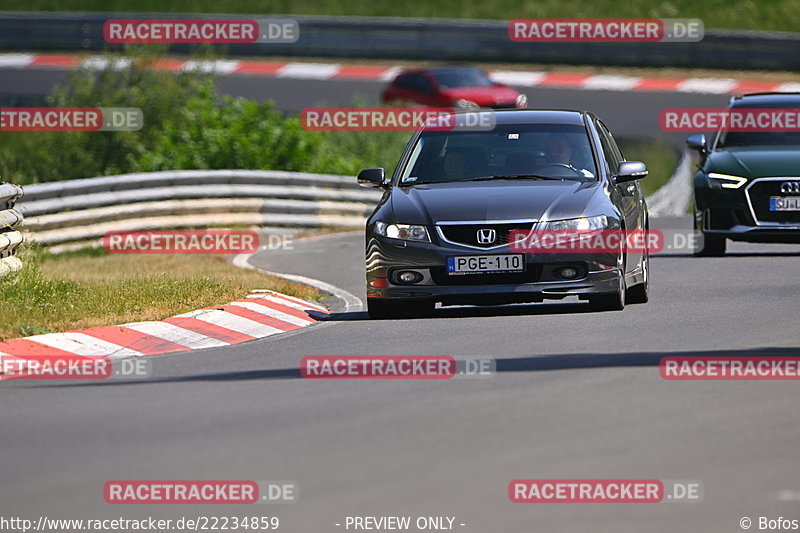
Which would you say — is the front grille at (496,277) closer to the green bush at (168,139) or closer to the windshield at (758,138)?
the windshield at (758,138)

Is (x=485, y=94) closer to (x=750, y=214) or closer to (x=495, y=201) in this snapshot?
(x=750, y=214)

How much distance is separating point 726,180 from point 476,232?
19.1 feet

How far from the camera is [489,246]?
39.9 ft

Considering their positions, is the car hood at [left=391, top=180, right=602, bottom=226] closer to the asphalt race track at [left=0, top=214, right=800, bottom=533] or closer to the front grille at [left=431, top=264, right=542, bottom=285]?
the front grille at [left=431, top=264, right=542, bottom=285]

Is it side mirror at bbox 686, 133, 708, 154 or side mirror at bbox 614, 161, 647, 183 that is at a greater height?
side mirror at bbox 686, 133, 708, 154

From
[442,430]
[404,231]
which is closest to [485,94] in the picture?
[404,231]

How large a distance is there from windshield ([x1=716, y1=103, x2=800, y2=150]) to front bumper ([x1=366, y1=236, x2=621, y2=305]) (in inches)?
238

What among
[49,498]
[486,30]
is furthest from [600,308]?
[486,30]

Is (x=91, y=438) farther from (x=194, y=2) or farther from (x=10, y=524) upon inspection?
(x=194, y=2)

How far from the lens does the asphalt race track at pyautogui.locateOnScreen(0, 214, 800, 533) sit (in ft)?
21.0

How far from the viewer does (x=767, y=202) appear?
17.0 metres

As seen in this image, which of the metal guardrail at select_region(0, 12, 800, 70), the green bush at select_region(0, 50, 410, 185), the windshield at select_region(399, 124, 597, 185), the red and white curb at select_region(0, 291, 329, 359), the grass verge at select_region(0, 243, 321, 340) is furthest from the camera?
the metal guardrail at select_region(0, 12, 800, 70)

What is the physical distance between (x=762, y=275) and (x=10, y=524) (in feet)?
34.8

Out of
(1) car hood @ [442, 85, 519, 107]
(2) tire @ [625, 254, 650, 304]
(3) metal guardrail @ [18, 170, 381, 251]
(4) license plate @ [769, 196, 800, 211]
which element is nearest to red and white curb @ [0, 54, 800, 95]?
(1) car hood @ [442, 85, 519, 107]
